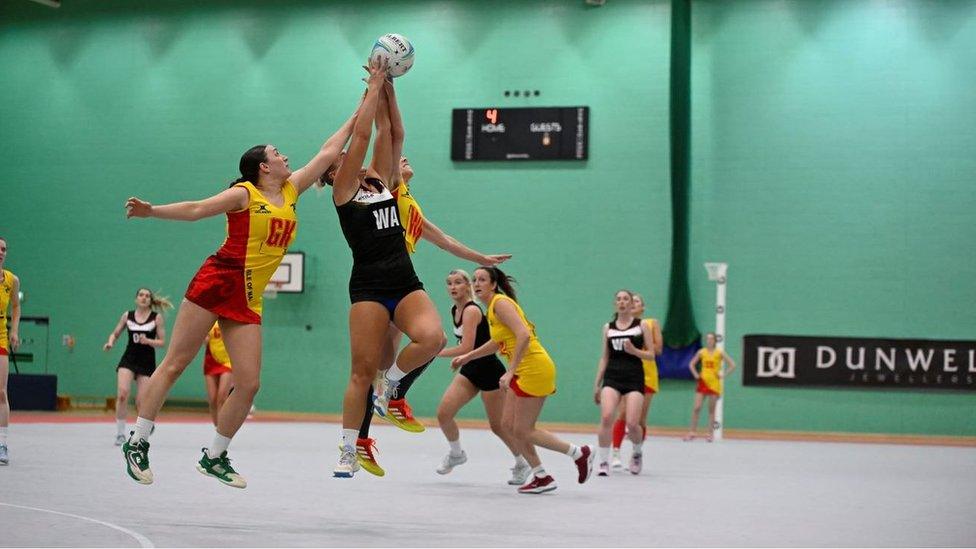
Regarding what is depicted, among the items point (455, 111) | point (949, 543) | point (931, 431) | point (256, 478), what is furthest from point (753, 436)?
point (949, 543)

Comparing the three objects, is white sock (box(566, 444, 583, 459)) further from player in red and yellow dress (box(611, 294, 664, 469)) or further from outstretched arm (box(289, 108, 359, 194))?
outstretched arm (box(289, 108, 359, 194))

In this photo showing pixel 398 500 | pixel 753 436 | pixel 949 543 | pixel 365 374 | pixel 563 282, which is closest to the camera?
pixel 949 543

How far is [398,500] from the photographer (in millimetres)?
7809

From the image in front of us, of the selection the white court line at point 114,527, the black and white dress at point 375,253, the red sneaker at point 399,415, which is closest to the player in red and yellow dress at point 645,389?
the red sneaker at point 399,415

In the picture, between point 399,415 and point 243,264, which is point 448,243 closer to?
point 399,415

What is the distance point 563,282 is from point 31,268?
1143 centimetres

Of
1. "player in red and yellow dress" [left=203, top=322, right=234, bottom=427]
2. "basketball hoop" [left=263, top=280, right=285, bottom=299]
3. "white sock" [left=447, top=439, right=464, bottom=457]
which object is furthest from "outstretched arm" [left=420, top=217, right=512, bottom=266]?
"basketball hoop" [left=263, top=280, right=285, bottom=299]

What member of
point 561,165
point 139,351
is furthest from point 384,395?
point 561,165

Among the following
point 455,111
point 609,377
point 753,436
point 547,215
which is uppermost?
point 455,111

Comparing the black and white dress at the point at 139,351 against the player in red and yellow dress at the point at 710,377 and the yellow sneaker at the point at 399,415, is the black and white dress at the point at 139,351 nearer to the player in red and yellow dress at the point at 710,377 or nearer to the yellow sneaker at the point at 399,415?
the yellow sneaker at the point at 399,415

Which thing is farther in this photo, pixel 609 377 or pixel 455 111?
pixel 455 111

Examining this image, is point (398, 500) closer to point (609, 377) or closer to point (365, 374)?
point (365, 374)

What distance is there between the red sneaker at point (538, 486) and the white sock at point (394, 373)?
1.87 meters

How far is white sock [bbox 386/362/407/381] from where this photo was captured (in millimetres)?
7088
